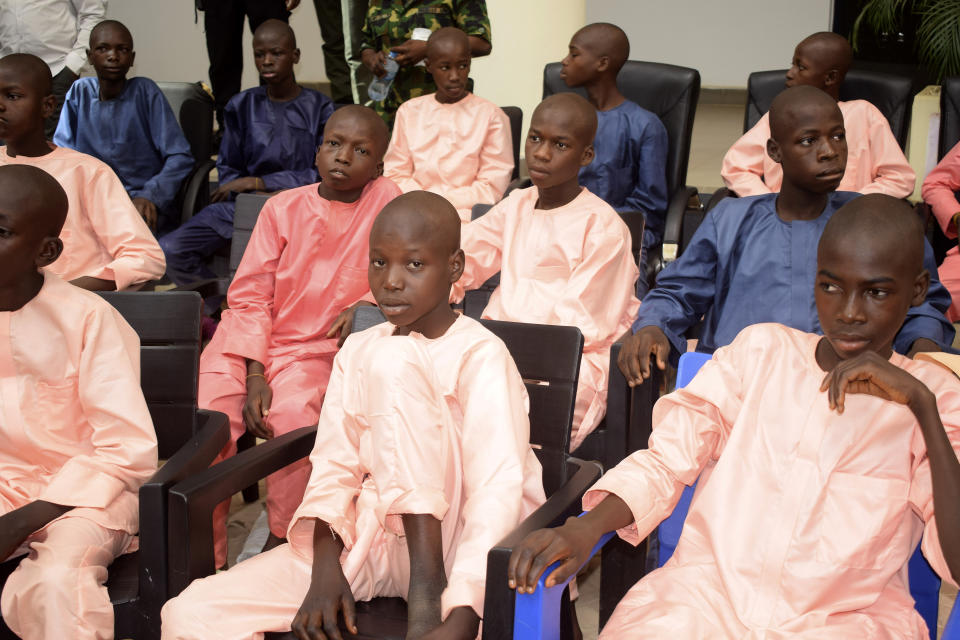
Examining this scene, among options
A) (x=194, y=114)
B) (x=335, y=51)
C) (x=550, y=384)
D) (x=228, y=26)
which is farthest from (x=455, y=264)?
(x=335, y=51)

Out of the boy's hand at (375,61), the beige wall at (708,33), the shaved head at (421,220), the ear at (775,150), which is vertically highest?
the beige wall at (708,33)

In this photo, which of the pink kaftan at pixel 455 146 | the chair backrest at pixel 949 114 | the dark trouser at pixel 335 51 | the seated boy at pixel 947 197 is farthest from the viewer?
the dark trouser at pixel 335 51

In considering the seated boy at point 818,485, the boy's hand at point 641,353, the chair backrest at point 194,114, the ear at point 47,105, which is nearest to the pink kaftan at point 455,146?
the chair backrest at point 194,114

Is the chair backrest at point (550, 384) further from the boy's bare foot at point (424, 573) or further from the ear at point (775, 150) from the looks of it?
the ear at point (775, 150)

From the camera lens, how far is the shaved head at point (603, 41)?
3.98 metres

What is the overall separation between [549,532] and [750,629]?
1.21 feet

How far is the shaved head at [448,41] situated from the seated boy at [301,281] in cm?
116

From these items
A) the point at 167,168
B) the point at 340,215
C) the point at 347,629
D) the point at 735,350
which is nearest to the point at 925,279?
the point at 735,350

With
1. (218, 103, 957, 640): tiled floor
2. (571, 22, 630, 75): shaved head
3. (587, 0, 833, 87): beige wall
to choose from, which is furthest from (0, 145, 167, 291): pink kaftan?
(587, 0, 833, 87): beige wall

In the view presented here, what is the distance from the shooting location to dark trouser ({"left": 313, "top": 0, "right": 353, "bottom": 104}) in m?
6.22

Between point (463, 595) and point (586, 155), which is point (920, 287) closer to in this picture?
point (463, 595)

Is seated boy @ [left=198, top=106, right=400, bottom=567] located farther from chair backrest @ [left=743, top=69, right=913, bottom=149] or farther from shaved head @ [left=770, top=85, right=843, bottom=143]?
chair backrest @ [left=743, top=69, right=913, bottom=149]

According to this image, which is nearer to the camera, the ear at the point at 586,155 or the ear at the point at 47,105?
the ear at the point at 586,155

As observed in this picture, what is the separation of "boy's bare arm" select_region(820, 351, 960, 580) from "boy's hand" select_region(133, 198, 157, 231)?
10.2 feet
